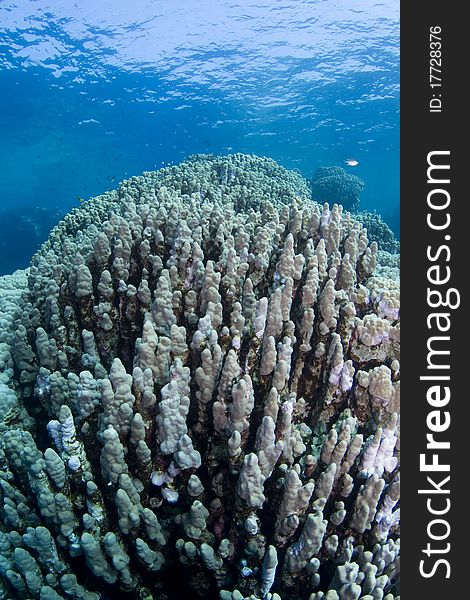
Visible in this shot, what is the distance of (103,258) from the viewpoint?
3.77m

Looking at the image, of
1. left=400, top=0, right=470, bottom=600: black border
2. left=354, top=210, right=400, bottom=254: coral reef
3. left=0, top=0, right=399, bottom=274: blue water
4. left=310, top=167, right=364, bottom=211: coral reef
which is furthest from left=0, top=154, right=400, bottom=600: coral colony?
left=310, top=167, right=364, bottom=211: coral reef

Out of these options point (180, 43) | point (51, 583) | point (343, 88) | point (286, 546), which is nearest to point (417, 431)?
point (286, 546)

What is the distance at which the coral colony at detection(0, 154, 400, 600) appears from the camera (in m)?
2.20

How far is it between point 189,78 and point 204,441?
123 feet

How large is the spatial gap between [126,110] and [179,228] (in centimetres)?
4288

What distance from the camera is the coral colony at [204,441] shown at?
2.20 metres

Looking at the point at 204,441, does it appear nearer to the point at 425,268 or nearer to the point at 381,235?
the point at 425,268

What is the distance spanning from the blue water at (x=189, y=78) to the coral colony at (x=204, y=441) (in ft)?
44.0

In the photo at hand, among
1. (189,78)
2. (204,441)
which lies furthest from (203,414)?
(189,78)

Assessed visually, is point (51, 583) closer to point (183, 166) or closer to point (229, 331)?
point (229, 331)

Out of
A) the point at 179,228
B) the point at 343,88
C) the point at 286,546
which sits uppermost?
the point at 343,88

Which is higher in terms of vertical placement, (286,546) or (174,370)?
(174,370)

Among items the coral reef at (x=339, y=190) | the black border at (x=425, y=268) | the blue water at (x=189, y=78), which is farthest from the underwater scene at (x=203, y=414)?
the coral reef at (x=339, y=190)

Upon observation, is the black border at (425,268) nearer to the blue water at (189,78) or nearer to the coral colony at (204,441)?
the coral colony at (204,441)
